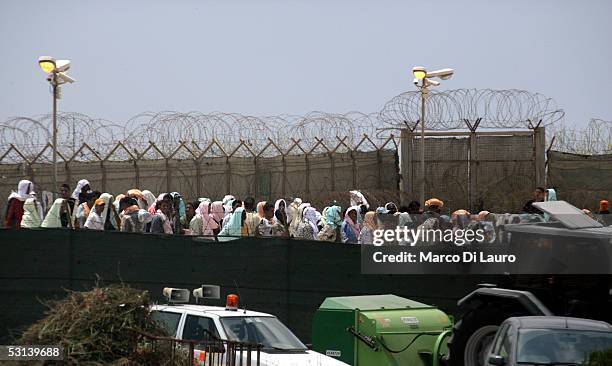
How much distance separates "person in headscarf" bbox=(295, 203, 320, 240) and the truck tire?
5456 millimetres

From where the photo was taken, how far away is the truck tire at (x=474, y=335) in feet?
41.6

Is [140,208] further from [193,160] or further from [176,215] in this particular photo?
[193,160]

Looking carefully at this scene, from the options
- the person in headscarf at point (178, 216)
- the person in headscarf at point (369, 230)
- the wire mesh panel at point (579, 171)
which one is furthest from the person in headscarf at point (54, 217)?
the wire mesh panel at point (579, 171)

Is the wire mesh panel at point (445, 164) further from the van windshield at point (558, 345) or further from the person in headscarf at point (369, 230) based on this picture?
the van windshield at point (558, 345)

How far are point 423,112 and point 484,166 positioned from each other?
Answer: 5.53 m

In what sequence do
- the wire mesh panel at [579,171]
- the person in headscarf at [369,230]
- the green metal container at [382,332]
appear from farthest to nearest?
the wire mesh panel at [579,171]
the person in headscarf at [369,230]
the green metal container at [382,332]

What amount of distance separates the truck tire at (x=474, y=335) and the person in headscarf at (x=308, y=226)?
5.46 metres

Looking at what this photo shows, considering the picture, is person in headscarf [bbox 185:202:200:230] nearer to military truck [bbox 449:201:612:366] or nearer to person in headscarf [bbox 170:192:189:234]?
person in headscarf [bbox 170:192:189:234]

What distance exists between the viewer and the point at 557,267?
1300cm

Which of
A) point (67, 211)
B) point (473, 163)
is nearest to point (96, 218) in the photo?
point (67, 211)

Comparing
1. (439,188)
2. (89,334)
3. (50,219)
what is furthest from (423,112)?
(89,334)

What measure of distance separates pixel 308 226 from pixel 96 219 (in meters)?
3.41

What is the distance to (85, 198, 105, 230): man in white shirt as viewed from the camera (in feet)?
59.5

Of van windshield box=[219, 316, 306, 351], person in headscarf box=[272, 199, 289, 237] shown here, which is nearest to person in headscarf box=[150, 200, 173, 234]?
person in headscarf box=[272, 199, 289, 237]
